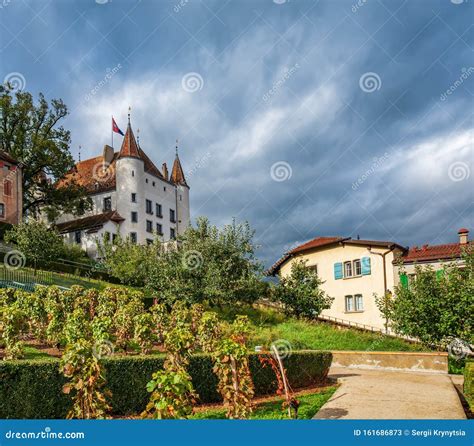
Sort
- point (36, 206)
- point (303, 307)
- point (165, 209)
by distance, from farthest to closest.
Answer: point (165, 209), point (36, 206), point (303, 307)

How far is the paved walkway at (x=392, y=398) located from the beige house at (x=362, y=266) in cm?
1362

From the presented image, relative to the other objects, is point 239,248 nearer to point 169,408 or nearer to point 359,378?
point 359,378

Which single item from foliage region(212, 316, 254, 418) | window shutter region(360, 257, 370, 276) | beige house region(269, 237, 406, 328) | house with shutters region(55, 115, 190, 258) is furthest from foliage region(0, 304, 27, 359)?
house with shutters region(55, 115, 190, 258)

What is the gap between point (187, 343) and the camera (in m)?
9.83

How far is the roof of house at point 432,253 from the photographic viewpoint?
90.0 ft

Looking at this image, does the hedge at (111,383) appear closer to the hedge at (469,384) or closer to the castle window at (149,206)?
the hedge at (469,384)

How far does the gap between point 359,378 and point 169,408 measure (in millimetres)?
9348

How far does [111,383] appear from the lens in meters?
9.55

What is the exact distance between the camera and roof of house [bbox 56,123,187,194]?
5191cm

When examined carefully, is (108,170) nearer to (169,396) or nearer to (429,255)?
(429,255)

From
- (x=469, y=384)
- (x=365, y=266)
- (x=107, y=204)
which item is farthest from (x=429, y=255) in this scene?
(x=107, y=204)

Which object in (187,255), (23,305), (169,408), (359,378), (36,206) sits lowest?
(359,378)

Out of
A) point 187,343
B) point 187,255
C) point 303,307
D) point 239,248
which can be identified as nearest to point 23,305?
point 187,343

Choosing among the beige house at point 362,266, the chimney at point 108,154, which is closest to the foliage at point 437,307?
the beige house at point 362,266
